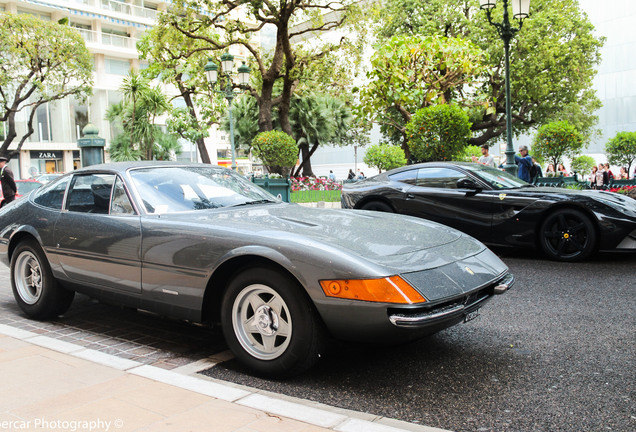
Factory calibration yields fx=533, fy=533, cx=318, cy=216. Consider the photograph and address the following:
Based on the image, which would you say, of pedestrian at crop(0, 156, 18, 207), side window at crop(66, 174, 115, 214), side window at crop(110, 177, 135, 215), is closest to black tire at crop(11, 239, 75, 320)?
side window at crop(66, 174, 115, 214)

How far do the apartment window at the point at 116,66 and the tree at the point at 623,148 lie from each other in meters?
37.7

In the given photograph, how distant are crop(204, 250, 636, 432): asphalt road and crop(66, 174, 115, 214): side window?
1.75 m

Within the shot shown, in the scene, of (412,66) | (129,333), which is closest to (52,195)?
(129,333)

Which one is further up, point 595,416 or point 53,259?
point 53,259

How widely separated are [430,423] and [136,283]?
2.28m

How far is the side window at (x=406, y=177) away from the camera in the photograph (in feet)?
27.9

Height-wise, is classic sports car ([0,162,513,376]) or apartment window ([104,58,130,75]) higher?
apartment window ([104,58,130,75])

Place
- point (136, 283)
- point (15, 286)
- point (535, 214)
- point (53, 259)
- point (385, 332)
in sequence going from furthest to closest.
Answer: point (535, 214) → point (15, 286) → point (53, 259) → point (136, 283) → point (385, 332)

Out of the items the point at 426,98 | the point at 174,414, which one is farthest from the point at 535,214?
the point at 426,98

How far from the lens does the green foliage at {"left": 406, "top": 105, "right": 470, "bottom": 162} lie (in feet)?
43.6

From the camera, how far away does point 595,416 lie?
8.82 ft

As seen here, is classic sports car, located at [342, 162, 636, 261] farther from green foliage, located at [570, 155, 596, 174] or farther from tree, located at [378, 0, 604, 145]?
green foliage, located at [570, 155, 596, 174]

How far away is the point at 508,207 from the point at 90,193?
5396 millimetres

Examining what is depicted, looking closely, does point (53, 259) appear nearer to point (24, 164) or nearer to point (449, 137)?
point (449, 137)
